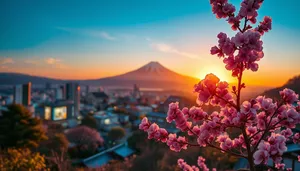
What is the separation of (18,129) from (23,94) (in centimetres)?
1897

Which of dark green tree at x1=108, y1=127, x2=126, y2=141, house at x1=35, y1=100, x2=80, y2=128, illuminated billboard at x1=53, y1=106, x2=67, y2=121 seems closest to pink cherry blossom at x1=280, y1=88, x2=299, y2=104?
dark green tree at x1=108, y1=127, x2=126, y2=141

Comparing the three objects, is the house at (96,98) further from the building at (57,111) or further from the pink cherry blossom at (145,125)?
the pink cherry blossom at (145,125)

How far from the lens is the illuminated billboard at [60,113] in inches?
978

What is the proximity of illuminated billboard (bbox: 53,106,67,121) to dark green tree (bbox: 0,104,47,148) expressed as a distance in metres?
13.8

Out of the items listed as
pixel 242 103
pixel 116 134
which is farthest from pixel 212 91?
pixel 116 134

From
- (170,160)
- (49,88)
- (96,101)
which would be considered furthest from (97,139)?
(49,88)

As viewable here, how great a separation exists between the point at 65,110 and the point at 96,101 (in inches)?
645

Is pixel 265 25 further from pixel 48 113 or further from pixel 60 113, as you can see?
pixel 48 113

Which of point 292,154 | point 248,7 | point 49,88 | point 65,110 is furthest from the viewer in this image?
point 49,88

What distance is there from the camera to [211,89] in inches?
49.5

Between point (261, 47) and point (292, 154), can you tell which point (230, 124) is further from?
point (292, 154)

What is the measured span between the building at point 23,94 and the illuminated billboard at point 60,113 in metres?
4.63

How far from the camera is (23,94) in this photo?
2720cm

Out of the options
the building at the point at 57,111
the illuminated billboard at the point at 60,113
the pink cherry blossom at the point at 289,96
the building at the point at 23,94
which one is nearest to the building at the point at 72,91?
the building at the point at 57,111
